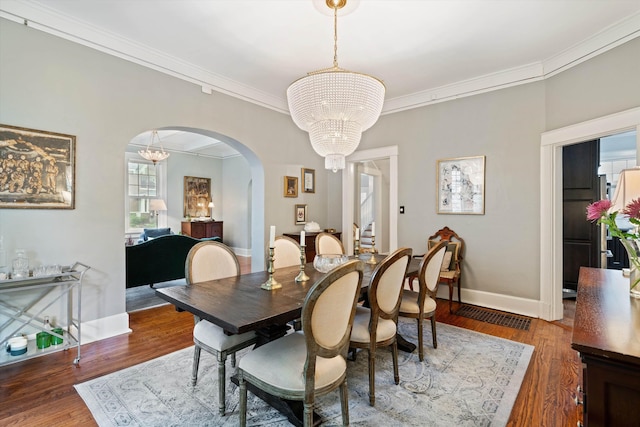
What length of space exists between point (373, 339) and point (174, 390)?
1.43 metres

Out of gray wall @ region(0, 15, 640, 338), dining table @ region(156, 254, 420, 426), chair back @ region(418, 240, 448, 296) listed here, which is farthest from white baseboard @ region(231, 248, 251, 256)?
chair back @ region(418, 240, 448, 296)

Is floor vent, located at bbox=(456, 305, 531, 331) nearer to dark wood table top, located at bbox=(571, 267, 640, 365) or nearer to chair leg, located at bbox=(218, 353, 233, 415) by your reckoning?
dark wood table top, located at bbox=(571, 267, 640, 365)

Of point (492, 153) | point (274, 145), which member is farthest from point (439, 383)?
point (274, 145)

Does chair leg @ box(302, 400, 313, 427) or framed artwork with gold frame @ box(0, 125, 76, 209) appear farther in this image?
framed artwork with gold frame @ box(0, 125, 76, 209)

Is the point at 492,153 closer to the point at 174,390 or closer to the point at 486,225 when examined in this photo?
the point at 486,225

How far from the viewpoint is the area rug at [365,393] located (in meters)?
1.81

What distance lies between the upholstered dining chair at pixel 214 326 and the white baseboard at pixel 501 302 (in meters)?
3.13

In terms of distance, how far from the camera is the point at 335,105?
7.32 ft

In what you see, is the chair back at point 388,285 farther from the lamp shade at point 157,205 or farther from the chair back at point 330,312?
the lamp shade at point 157,205

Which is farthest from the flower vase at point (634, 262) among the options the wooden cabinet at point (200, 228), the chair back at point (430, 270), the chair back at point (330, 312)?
the wooden cabinet at point (200, 228)

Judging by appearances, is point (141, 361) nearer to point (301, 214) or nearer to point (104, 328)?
point (104, 328)

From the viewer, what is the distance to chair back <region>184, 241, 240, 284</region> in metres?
2.28

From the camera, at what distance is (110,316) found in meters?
3.00

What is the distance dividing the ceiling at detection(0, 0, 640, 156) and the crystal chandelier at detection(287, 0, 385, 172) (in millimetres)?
465
